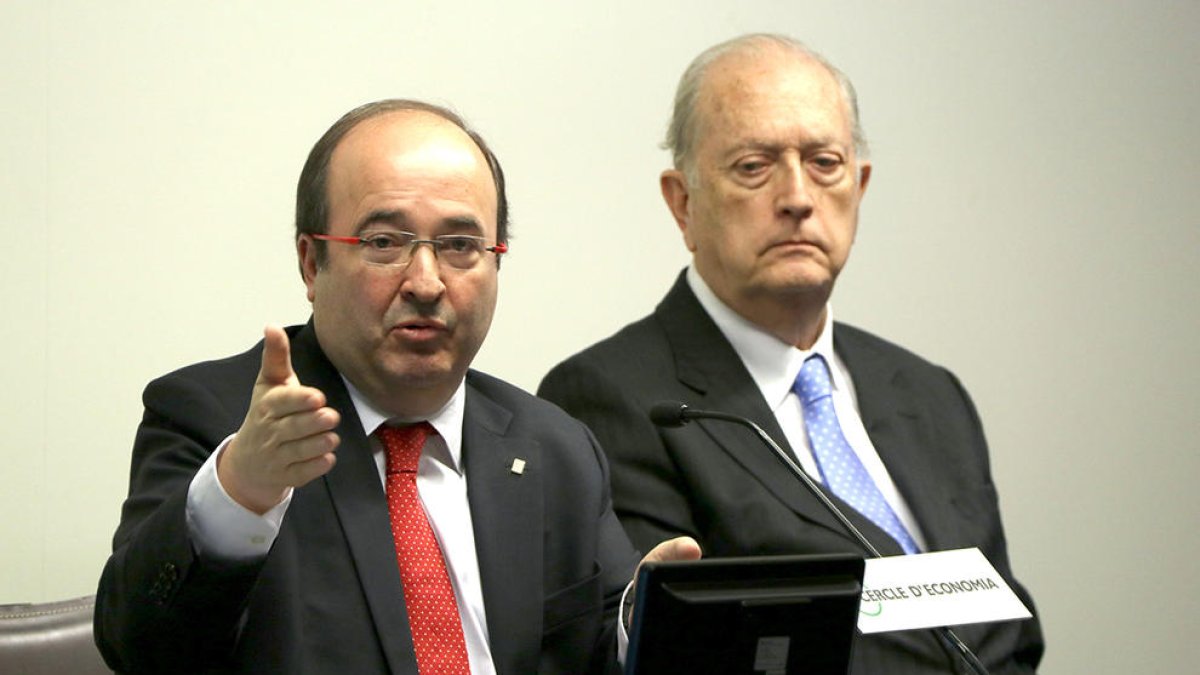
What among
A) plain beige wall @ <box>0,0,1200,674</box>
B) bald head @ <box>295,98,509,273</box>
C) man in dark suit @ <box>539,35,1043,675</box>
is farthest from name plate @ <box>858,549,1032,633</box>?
plain beige wall @ <box>0,0,1200,674</box>

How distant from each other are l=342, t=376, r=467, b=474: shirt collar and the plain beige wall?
3.23 ft

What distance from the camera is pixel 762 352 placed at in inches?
126

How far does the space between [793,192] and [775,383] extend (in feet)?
1.31

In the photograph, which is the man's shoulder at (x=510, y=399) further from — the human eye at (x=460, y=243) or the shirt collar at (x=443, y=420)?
→ the human eye at (x=460, y=243)

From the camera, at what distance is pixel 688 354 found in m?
3.14

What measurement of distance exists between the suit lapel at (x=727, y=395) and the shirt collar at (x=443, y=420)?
0.66m

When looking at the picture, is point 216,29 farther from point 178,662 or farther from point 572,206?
point 178,662

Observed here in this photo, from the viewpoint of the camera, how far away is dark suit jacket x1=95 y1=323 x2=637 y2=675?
2047 mm

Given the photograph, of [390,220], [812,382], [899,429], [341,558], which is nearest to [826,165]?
[812,382]

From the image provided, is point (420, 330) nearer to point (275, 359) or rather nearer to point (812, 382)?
point (275, 359)

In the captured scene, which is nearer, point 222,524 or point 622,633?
point 222,524

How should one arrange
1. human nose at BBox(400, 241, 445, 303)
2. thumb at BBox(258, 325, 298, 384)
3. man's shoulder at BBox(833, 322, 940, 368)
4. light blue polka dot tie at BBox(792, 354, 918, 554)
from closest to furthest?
thumb at BBox(258, 325, 298, 384)
human nose at BBox(400, 241, 445, 303)
light blue polka dot tie at BBox(792, 354, 918, 554)
man's shoulder at BBox(833, 322, 940, 368)

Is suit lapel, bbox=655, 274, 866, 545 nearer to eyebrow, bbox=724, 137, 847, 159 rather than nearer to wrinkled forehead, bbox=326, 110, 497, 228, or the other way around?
eyebrow, bbox=724, 137, 847, 159

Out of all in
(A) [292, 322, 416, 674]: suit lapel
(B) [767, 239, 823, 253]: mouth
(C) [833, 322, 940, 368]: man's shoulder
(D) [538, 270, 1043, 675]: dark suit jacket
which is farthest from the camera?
(C) [833, 322, 940, 368]: man's shoulder
